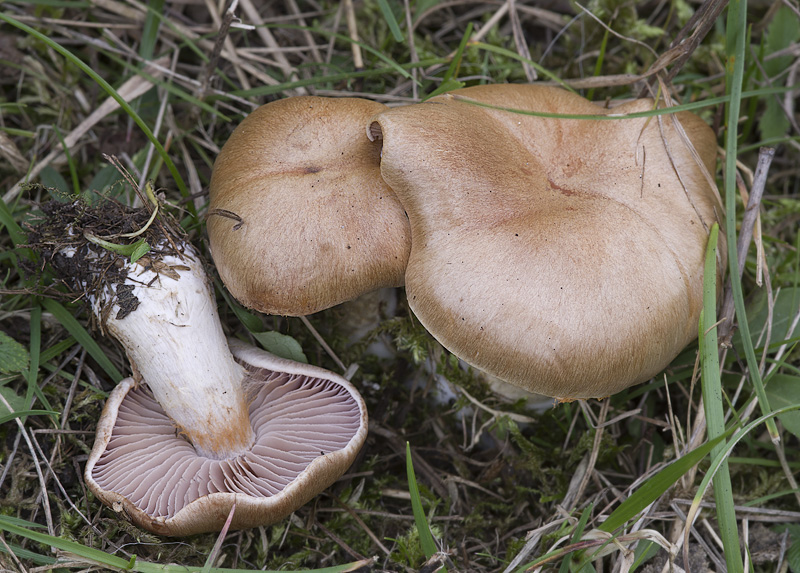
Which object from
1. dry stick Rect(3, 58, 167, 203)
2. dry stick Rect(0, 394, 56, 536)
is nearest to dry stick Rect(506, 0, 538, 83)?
dry stick Rect(3, 58, 167, 203)

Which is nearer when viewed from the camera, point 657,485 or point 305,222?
point 657,485

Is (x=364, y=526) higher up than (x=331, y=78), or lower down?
lower down

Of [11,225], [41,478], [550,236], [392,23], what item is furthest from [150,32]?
[550,236]

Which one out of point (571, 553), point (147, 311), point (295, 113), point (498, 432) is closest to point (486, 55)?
point (295, 113)

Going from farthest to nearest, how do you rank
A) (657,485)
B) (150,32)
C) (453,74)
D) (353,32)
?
(353,32) → (150,32) → (453,74) → (657,485)

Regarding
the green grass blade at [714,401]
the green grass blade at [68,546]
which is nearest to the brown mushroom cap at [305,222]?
the green grass blade at [68,546]

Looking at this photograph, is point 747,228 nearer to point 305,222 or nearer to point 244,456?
point 305,222

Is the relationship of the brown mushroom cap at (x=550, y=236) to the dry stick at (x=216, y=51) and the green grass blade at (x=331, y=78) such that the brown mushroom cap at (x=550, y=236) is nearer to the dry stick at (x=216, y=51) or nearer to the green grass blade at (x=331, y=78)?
the green grass blade at (x=331, y=78)
